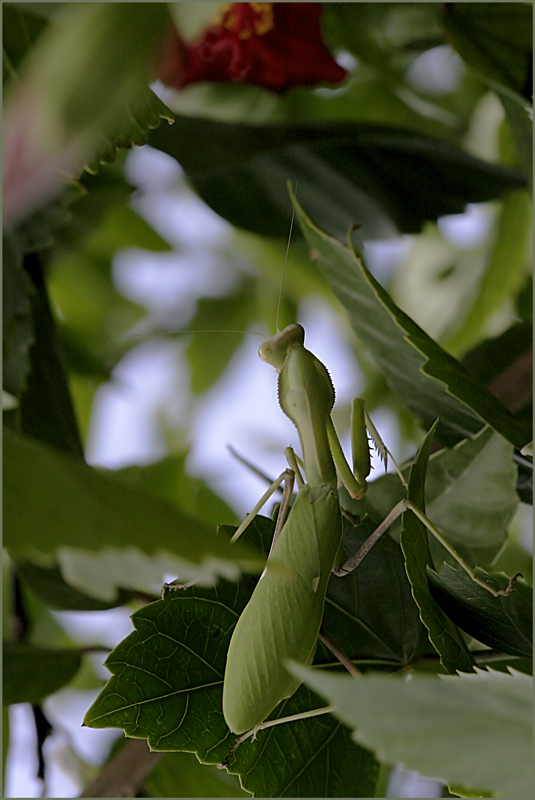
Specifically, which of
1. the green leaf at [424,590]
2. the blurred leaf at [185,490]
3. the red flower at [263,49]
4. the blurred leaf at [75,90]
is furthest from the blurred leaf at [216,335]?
the blurred leaf at [75,90]

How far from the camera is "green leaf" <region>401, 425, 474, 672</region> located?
0.64ft

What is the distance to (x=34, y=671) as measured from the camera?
0.34m

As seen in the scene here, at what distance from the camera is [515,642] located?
0.68ft

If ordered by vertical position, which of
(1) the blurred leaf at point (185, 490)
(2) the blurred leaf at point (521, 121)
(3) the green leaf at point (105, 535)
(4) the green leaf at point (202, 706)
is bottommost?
(1) the blurred leaf at point (185, 490)

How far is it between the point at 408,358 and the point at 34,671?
246mm

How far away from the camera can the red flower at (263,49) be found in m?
0.30

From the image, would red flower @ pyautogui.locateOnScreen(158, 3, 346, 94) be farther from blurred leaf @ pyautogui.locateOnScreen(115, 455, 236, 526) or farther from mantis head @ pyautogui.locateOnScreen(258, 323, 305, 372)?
blurred leaf @ pyautogui.locateOnScreen(115, 455, 236, 526)

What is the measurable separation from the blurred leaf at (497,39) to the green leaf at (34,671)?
37 cm

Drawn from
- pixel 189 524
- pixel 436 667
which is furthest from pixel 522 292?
pixel 189 524

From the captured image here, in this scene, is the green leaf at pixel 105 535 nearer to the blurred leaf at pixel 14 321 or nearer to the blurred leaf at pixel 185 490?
the blurred leaf at pixel 14 321

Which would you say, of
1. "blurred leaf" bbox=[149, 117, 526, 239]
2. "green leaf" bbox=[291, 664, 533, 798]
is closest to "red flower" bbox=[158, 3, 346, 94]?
"blurred leaf" bbox=[149, 117, 526, 239]

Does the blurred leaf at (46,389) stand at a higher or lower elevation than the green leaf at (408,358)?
lower

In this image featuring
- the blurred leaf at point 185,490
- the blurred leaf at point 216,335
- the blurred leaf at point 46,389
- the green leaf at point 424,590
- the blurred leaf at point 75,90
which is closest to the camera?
the blurred leaf at point 75,90

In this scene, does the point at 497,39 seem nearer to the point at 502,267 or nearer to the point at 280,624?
the point at 502,267
